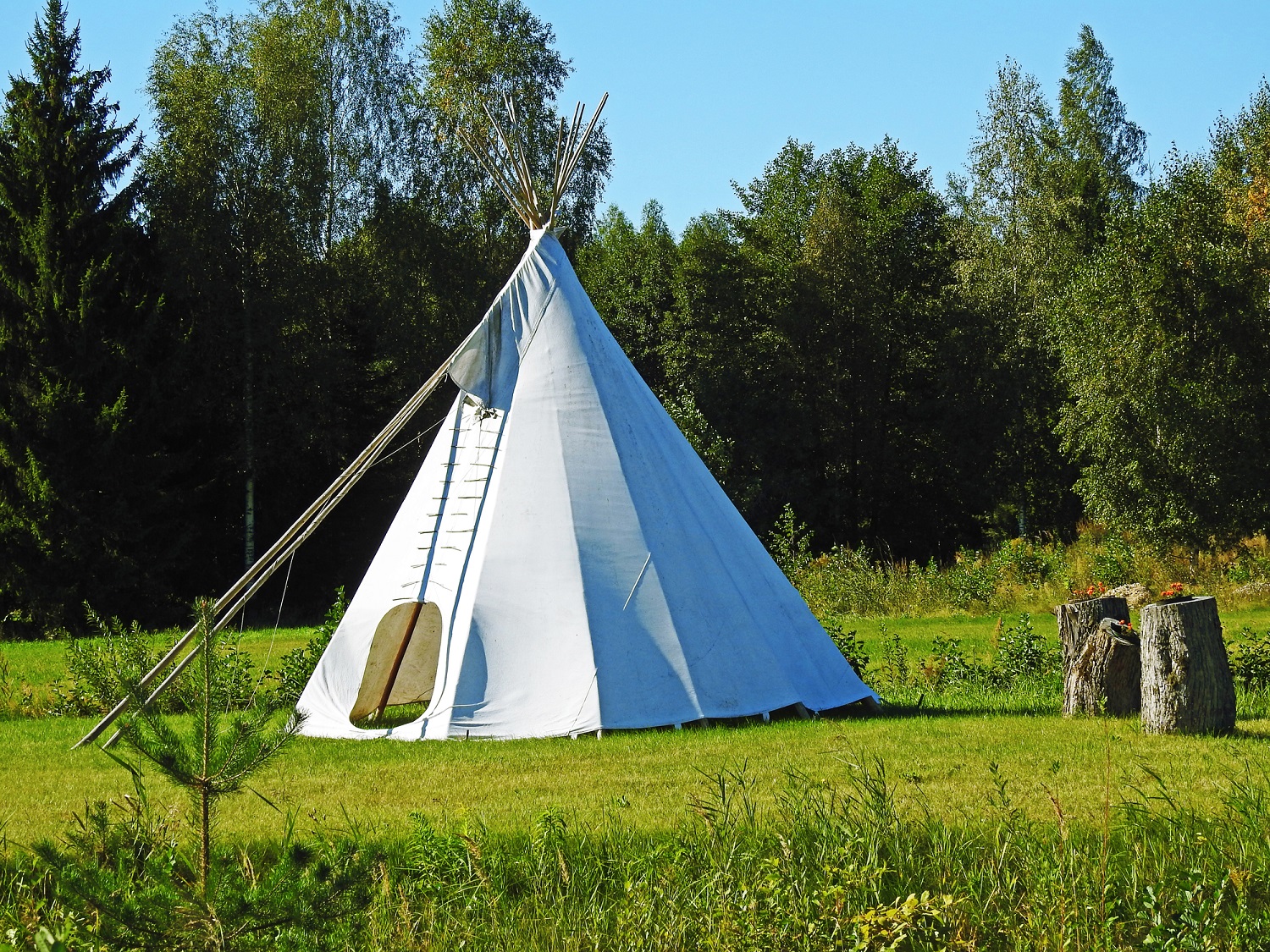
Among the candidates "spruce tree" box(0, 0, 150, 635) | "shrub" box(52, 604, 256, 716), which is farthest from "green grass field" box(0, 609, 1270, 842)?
"spruce tree" box(0, 0, 150, 635)

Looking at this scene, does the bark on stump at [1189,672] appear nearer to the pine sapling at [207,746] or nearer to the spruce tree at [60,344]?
the pine sapling at [207,746]

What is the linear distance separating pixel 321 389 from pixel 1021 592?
12.4 m

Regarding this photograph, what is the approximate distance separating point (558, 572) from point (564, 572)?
4 centimetres

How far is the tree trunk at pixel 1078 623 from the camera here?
26.6 ft

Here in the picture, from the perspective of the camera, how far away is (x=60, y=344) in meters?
18.6

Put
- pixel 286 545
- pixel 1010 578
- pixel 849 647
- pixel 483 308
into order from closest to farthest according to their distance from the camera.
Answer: pixel 286 545, pixel 849 647, pixel 1010 578, pixel 483 308

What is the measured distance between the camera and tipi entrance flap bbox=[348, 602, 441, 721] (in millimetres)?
9414

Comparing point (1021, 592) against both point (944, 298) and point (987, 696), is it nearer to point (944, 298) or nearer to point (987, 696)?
point (987, 696)

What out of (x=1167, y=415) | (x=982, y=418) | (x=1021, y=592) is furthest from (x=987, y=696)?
(x=982, y=418)

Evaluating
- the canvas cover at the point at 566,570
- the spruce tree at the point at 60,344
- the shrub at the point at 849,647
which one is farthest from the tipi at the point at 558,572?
the spruce tree at the point at 60,344

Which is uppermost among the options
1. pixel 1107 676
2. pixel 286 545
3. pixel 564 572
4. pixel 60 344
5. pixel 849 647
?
pixel 60 344

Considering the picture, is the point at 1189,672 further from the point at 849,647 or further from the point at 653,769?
the point at 653,769

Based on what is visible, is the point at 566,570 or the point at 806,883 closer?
the point at 806,883

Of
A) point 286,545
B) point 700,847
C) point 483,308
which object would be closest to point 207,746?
point 700,847
